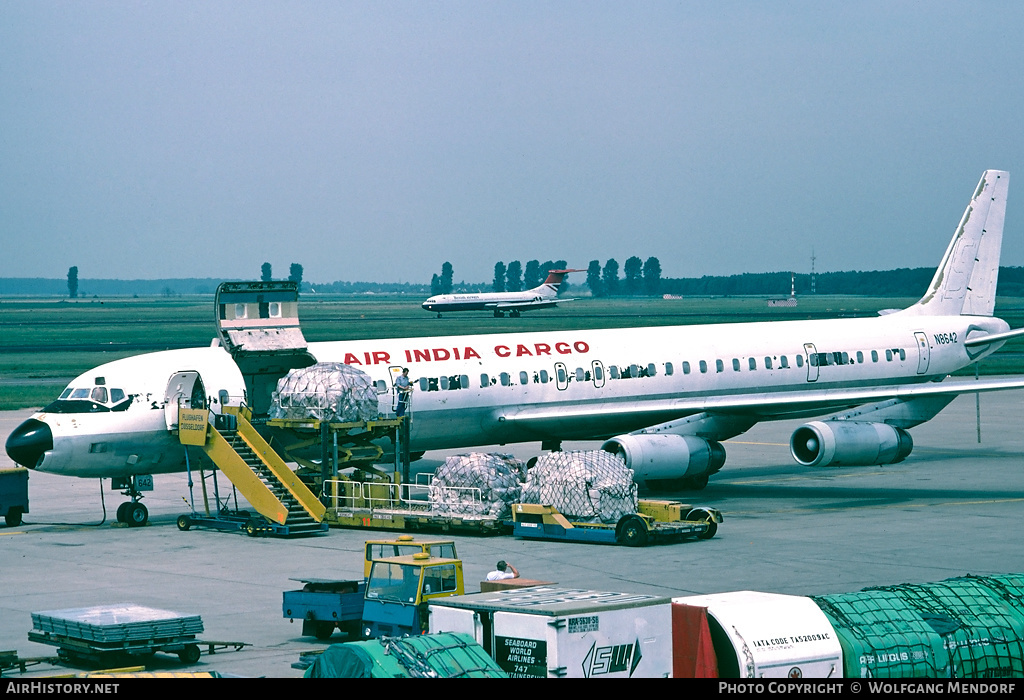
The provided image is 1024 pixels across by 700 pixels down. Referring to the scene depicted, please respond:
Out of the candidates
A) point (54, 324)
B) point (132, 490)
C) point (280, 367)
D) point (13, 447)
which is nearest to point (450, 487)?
point (280, 367)

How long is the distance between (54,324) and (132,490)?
158082 mm

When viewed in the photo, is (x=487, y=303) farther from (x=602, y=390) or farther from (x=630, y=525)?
(x=630, y=525)

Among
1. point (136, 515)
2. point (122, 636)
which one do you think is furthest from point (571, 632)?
point (136, 515)

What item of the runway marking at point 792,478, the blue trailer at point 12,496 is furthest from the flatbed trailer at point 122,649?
the runway marking at point 792,478

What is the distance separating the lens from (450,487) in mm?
34625

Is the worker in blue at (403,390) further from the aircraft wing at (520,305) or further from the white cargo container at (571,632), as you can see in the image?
the aircraft wing at (520,305)

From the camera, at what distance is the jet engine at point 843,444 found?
38.9m

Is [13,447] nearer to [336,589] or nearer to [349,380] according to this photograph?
[349,380]

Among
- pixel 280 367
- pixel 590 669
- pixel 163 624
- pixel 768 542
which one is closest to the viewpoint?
pixel 590 669

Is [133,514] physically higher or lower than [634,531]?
higher

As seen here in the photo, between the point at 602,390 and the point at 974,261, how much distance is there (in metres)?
18.4

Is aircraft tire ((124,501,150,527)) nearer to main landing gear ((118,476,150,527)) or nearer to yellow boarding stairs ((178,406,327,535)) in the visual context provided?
main landing gear ((118,476,150,527))

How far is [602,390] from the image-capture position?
42062mm

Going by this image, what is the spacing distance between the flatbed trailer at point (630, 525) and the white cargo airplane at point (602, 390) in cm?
421
